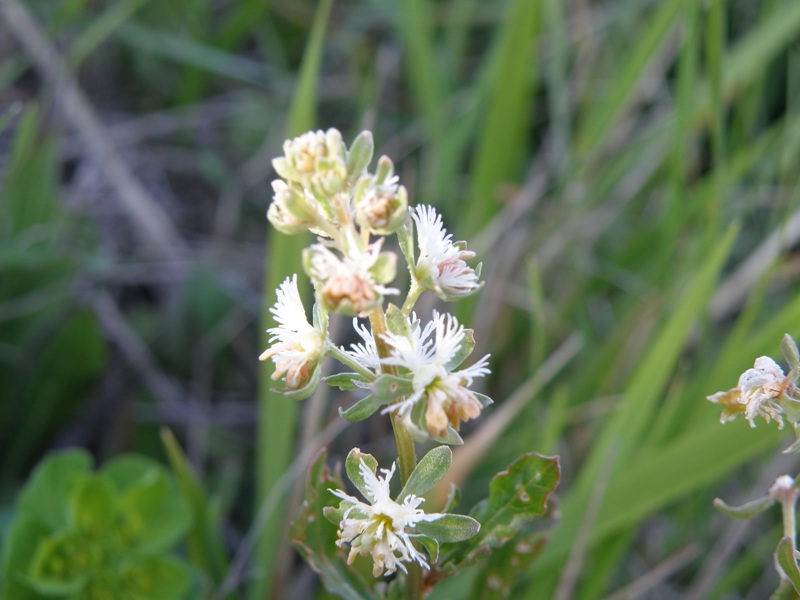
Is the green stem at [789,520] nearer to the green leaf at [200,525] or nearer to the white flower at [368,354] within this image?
the white flower at [368,354]

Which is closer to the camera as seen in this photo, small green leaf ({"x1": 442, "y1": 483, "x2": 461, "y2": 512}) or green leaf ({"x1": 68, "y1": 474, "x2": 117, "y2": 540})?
small green leaf ({"x1": 442, "y1": 483, "x2": 461, "y2": 512})

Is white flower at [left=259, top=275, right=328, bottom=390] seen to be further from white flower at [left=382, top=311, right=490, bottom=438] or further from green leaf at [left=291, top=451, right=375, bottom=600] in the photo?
green leaf at [left=291, top=451, right=375, bottom=600]

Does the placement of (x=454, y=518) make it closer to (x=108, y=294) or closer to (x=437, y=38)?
(x=108, y=294)

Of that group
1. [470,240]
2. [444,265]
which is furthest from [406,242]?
[470,240]

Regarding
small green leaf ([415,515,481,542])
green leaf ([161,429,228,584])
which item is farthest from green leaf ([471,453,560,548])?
green leaf ([161,429,228,584])

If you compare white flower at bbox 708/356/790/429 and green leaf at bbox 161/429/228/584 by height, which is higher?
green leaf at bbox 161/429/228/584

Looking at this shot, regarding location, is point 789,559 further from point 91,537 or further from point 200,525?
point 91,537

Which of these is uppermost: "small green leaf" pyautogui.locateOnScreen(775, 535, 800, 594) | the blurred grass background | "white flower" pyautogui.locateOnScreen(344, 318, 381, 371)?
the blurred grass background
